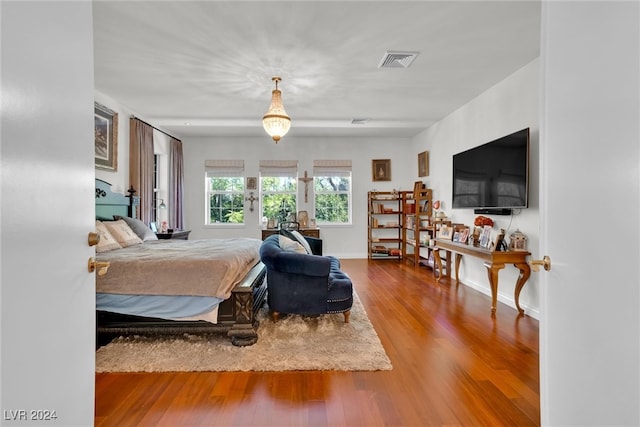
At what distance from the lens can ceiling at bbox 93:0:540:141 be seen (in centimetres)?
249

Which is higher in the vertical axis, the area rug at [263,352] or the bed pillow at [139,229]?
the bed pillow at [139,229]

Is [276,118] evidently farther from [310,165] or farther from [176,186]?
[176,186]

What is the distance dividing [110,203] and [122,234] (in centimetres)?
95

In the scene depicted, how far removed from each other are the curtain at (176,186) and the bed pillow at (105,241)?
2.69 m

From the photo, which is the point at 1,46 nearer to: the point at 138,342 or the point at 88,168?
the point at 88,168

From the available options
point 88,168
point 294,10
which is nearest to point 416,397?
point 88,168

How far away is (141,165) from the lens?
497 centimetres

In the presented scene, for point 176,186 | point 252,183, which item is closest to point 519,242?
point 252,183

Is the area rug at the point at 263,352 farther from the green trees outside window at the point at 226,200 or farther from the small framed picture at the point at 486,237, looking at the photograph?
the green trees outside window at the point at 226,200

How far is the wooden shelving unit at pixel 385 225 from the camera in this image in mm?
6754

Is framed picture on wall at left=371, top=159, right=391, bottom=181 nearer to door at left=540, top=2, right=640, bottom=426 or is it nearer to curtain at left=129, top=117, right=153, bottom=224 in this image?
curtain at left=129, top=117, right=153, bottom=224

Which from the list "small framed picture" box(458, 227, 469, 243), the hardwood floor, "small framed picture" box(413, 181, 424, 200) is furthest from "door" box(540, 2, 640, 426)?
"small framed picture" box(413, 181, 424, 200)

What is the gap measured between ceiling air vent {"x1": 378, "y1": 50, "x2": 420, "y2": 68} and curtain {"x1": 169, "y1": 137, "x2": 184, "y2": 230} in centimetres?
453

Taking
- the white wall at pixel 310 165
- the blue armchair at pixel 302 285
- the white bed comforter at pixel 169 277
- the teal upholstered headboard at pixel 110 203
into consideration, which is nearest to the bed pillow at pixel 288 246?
the blue armchair at pixel 302 285
